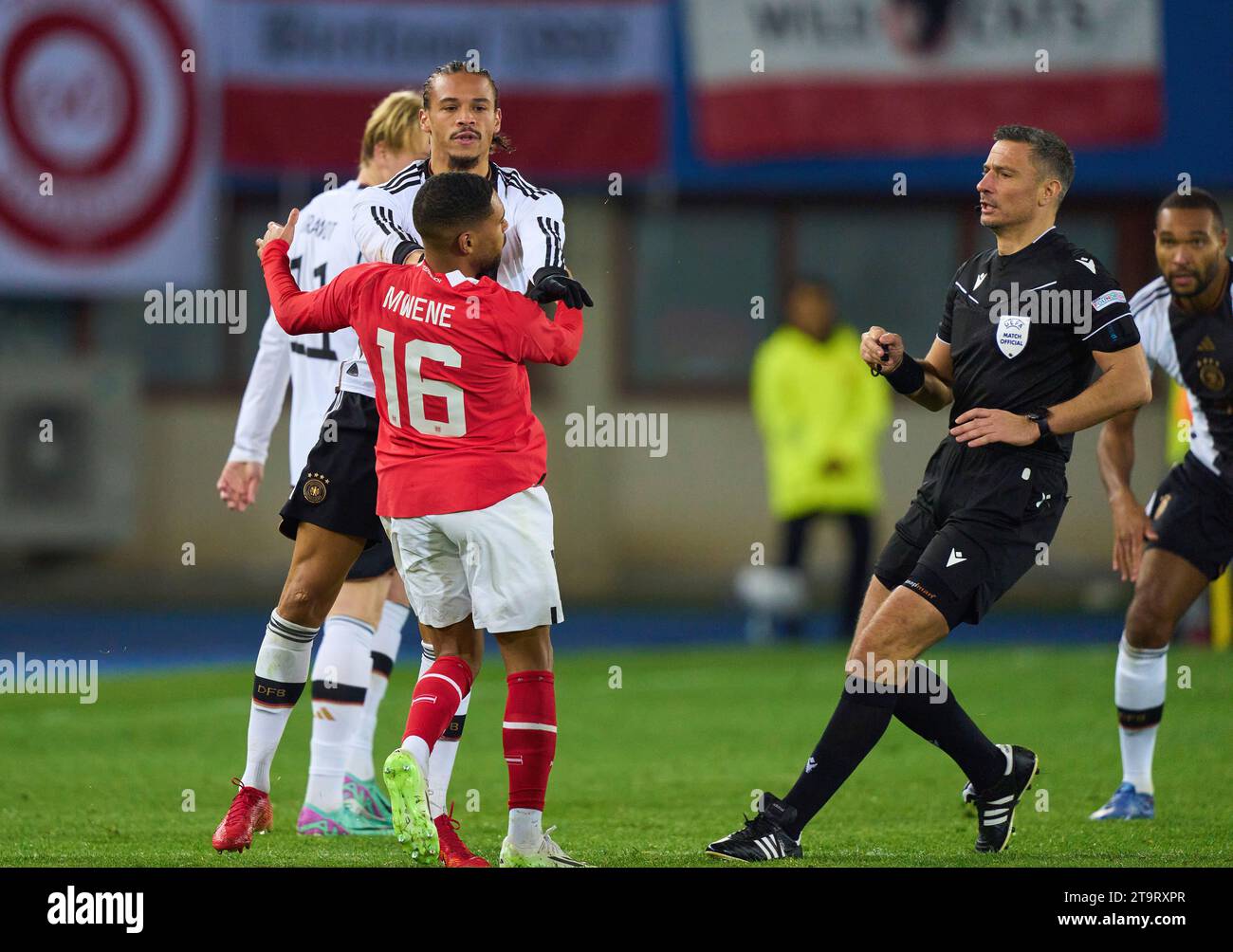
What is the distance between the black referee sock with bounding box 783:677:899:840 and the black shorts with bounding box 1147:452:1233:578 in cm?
207

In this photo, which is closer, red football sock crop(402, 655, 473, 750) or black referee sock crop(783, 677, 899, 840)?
red football sock crop(402, 655, 473, 750)

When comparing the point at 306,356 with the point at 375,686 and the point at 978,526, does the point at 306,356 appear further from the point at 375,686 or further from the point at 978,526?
the point at 978,526

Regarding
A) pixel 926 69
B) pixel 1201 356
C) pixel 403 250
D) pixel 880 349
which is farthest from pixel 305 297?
pixel 926 69

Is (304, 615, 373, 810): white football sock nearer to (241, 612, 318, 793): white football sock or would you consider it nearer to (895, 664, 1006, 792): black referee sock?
(241, 612, 318, 793): white football sock

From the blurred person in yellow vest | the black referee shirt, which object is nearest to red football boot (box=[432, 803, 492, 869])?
the black referee shirt

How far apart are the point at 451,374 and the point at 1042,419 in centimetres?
185

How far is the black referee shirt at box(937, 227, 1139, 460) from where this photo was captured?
5992mm

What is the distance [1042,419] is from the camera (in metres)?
5.98

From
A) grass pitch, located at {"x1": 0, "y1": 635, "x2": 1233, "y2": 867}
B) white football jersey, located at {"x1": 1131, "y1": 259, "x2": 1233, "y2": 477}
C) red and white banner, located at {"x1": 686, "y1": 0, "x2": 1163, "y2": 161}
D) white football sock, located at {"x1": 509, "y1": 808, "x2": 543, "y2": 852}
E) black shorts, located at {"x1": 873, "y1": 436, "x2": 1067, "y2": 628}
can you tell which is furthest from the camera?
red and white banner, located at {"x1": 686, "y1": 0, "x2": 1163, "y2": 161}

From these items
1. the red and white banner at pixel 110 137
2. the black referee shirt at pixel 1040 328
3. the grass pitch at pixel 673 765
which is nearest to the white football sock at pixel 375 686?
the grass pitch at pixel 673 765

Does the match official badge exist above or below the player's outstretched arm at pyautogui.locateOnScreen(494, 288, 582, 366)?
below

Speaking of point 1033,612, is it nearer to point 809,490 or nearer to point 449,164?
point 809,490
